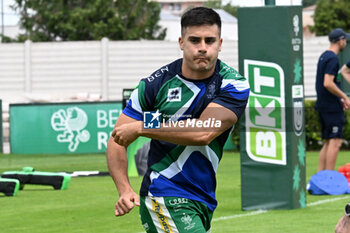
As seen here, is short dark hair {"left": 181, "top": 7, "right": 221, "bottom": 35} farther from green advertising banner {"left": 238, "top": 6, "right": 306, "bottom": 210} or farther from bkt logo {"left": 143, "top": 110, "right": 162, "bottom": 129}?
green advertising banner {"left": 238, "top": 6, "right": 306, "bottom": 210}

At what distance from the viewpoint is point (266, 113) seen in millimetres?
10180

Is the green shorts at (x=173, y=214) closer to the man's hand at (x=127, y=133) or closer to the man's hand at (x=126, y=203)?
the man's hand at (x=126, y=203)

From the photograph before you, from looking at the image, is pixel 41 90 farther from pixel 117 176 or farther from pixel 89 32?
pixel 117 176

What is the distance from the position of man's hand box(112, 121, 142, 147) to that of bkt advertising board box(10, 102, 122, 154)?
60.5ft

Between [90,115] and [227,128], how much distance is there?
18464mm

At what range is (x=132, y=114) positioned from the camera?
16.3 feet

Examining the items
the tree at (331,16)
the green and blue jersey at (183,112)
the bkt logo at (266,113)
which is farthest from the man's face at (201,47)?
the tree at (331,16)

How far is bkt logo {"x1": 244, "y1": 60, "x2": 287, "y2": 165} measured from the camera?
1012 cm

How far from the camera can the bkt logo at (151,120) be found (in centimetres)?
463

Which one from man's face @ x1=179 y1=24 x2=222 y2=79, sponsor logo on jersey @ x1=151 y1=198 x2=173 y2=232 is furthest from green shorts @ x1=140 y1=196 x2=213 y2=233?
man's face @ x1=179 y1=24 x2=222 y2=79

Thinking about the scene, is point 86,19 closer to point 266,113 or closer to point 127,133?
point 266,113

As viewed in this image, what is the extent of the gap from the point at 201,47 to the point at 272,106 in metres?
5.41

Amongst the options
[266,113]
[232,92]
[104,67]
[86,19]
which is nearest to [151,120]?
[232,92]

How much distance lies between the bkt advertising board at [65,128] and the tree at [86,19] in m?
32.5
